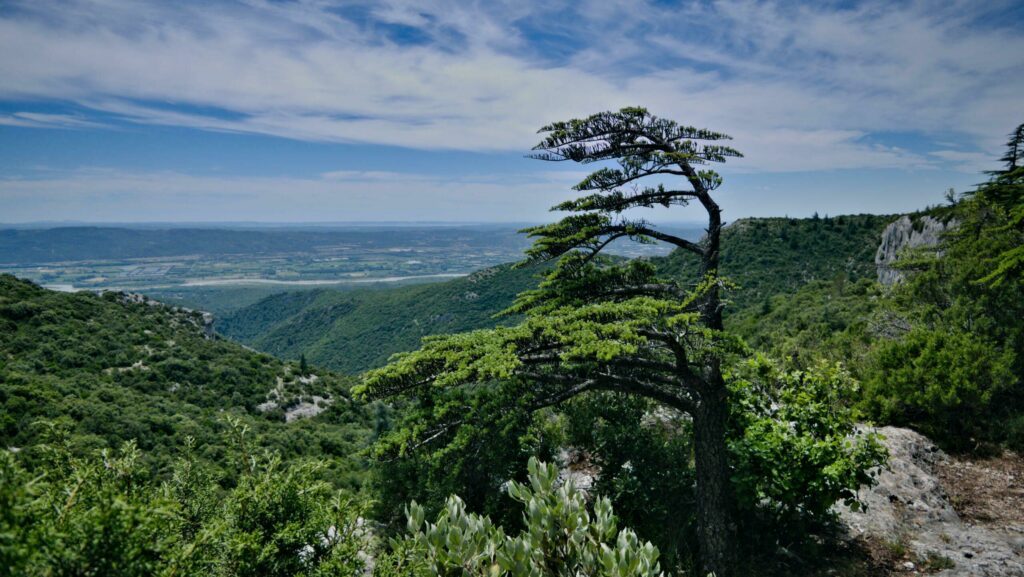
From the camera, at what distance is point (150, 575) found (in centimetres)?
198

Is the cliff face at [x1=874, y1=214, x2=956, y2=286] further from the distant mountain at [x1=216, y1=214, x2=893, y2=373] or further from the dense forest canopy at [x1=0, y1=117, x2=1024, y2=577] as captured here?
the dense forest canopy at [x1=0, y1=117, x2=1024, y2=577]

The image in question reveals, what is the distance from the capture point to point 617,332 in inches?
201

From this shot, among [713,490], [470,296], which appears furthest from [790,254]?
[470,296]

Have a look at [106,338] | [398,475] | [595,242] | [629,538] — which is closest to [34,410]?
[106,338]

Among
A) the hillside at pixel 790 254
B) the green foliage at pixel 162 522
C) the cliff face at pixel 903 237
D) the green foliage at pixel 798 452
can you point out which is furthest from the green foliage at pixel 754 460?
the hillside at pixel 790 254

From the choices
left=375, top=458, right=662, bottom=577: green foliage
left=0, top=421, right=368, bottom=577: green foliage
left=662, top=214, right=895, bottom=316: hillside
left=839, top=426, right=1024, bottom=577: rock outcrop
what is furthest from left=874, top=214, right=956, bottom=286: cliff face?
left=0, top=421, right=368, bottom=577: green foliage

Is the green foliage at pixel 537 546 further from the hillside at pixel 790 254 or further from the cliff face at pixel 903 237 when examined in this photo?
the hillside at pixel 790 254

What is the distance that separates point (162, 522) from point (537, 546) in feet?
6.14

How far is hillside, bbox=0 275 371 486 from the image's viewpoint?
68.3 ft

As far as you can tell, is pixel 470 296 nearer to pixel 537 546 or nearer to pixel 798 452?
pixel 798 452

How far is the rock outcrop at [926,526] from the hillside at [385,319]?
2975 inches

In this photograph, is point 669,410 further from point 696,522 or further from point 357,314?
point 357,314

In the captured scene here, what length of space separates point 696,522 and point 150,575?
595 cm

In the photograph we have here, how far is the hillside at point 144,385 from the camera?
20828mm
